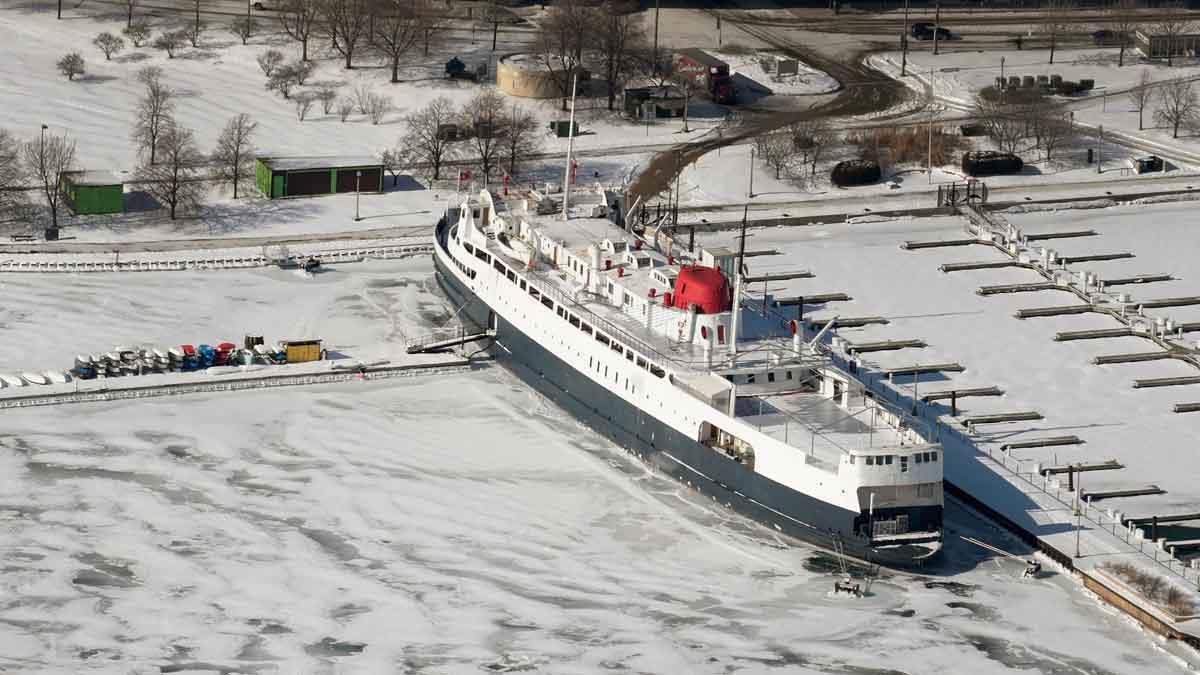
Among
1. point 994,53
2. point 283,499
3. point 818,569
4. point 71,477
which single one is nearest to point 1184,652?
point 818,569

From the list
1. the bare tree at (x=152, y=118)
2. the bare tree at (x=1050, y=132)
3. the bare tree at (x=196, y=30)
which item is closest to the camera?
the bare tree at (x=152, y=118)

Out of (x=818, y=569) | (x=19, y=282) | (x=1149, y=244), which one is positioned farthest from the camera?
(x=1149, y=244)

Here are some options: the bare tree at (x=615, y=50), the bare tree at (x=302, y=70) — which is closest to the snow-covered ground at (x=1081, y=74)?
the bare tree at (x=615, y=50)

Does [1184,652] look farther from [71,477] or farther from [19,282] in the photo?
[19,282]

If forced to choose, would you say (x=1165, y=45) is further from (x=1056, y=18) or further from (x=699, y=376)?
(x=699, y=376)

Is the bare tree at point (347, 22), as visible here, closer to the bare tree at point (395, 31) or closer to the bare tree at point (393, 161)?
the bare tree at point (395, 31)
